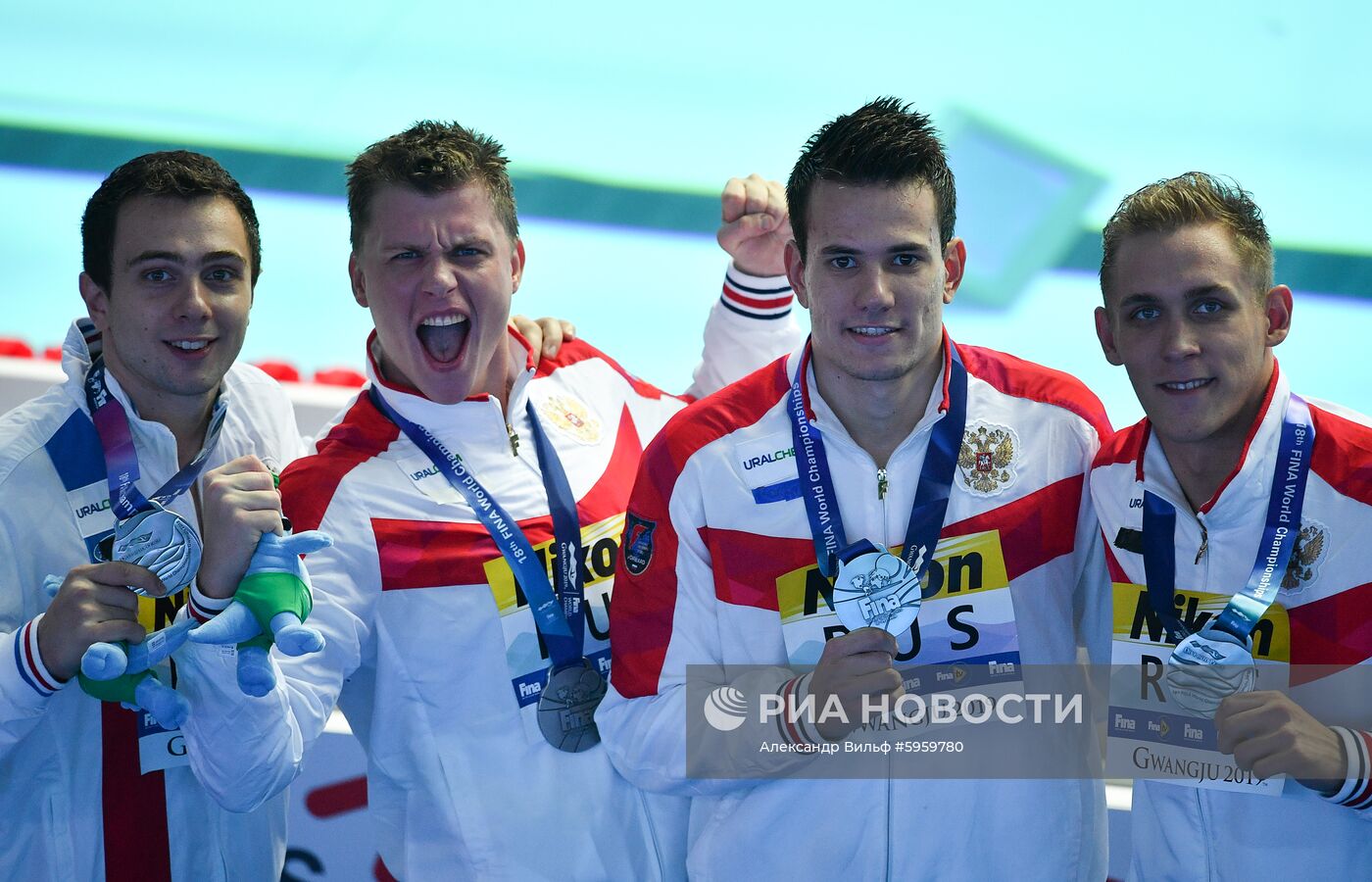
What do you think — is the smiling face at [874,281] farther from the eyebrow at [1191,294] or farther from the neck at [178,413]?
the neck at [178,413]

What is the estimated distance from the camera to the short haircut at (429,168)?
264 centimetres

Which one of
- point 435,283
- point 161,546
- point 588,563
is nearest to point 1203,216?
point 588,563

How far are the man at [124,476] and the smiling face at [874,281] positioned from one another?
116 centimetres

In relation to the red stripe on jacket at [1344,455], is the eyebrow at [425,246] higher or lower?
higher

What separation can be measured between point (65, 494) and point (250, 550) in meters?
0.58

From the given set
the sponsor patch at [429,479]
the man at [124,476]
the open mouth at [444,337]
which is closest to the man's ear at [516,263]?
the open mouth at [444,337]

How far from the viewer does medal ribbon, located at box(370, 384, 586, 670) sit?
2557 mm

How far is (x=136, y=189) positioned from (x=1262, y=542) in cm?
214

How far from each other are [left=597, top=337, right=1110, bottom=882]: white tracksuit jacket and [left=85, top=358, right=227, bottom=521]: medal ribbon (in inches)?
33.3

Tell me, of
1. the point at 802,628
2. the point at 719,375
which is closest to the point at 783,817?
the point at 802,628

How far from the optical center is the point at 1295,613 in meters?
2.20

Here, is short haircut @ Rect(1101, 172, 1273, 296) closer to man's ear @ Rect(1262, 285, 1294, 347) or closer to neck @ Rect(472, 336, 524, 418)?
man's ear @ Rect(1262, 285, 1294, 347)

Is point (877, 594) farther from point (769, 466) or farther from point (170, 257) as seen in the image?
point (170, 257)

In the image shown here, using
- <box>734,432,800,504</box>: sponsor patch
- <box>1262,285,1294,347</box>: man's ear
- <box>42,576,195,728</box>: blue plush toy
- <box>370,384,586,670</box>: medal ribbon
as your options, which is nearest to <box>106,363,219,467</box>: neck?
<box>370,384,586,670</box>: medal ribbon
